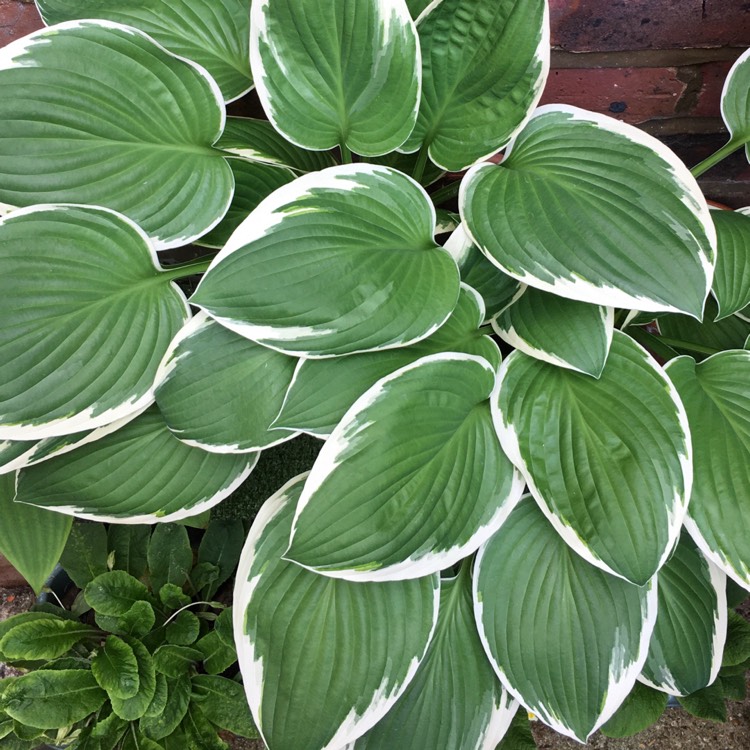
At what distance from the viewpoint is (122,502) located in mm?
668

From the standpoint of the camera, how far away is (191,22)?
719 millimetres

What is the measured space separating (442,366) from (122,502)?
1.30ft

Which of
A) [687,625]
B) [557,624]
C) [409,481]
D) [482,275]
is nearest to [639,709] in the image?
[687,625]

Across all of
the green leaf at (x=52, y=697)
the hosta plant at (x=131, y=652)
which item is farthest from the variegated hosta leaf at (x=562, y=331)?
the green leaf at (x=52, y=697)

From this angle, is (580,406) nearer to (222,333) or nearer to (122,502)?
(222,333)

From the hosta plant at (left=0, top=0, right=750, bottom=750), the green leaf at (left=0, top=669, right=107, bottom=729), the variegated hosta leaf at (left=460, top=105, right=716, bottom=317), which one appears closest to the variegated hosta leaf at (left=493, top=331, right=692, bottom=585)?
the hosta plant at (left=0, top=0, right=750, bottom=750)

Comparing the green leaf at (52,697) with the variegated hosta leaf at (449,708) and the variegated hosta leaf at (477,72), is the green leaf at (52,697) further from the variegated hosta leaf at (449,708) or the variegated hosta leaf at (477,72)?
the variegated hosta leaf at (477,72)

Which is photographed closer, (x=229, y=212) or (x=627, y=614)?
(x=627, y=614)

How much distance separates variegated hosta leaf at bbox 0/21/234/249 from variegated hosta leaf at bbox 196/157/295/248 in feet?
0.20

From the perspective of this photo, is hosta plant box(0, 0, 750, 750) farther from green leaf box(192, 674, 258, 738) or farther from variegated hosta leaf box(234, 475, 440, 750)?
green leaf box(192, 674, 258, 738)

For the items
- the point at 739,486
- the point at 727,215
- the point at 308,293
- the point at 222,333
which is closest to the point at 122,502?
the point at 222,333

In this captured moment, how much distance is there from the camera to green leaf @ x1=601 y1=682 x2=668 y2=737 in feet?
2.78

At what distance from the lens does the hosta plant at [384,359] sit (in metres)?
0.58

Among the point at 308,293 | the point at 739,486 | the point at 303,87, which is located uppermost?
the point at 303,87
